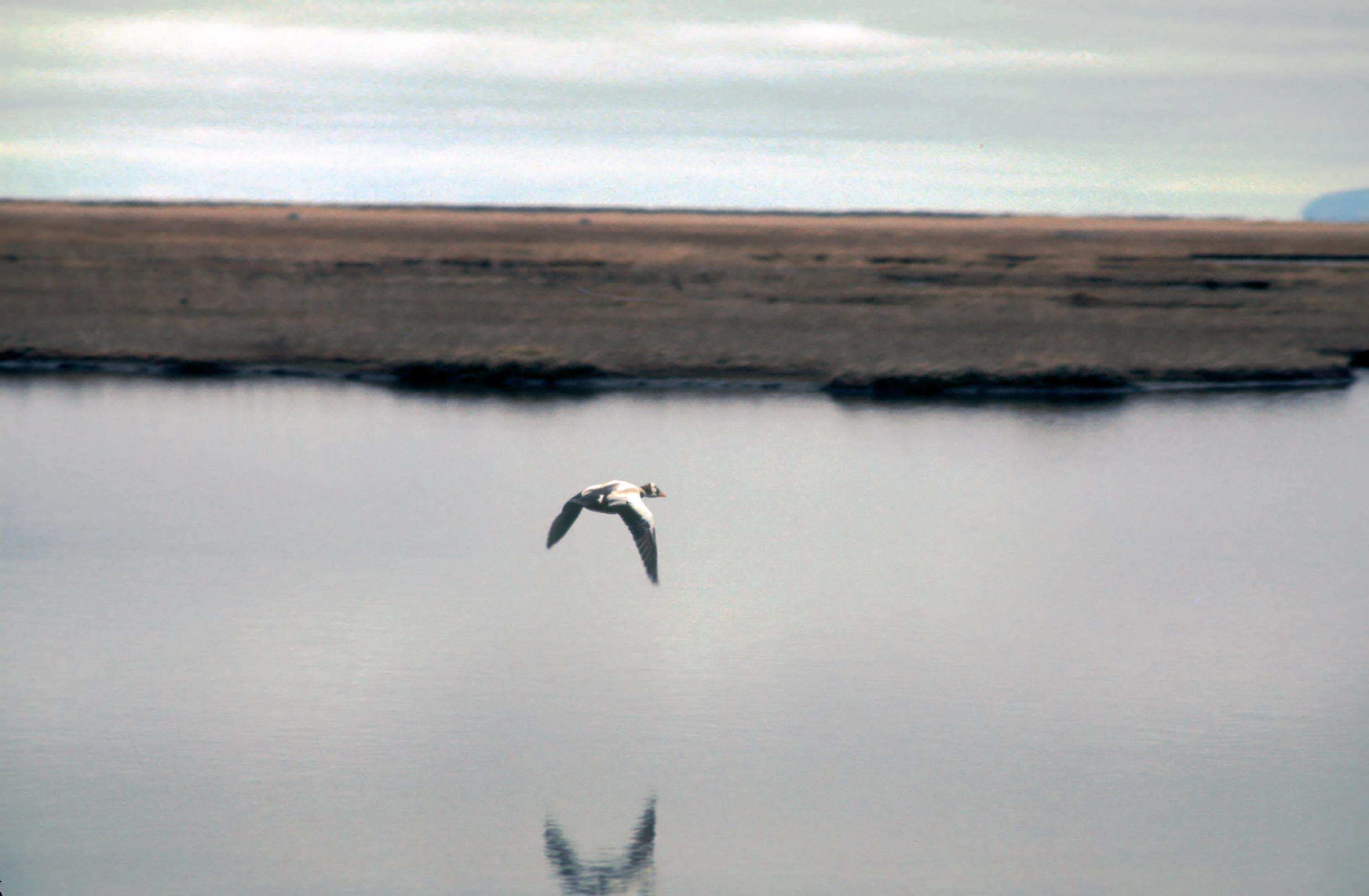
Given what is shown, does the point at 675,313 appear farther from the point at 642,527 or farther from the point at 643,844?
the point at 643,844

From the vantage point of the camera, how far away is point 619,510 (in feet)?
43.3

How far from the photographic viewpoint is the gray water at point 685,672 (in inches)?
408

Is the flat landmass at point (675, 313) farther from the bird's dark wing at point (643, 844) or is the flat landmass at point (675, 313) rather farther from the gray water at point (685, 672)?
the bird's dark wing at point (643, 844)

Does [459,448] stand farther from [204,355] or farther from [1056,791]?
[1056,791]

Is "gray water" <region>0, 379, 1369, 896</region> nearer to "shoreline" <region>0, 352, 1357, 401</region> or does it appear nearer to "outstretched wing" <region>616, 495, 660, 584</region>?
"outstretched wing" <region>616, 495, 660, 584</region>

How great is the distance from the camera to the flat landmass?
34.8 meters

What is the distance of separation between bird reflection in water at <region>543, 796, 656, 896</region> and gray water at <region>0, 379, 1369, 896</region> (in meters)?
0.03

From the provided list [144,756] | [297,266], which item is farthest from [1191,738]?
[297,266]

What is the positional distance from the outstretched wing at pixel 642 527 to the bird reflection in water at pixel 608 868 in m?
2.08

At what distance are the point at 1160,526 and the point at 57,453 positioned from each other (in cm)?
1513

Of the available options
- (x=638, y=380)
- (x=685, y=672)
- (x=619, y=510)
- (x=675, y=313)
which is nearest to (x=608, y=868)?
(x=619, y=510)

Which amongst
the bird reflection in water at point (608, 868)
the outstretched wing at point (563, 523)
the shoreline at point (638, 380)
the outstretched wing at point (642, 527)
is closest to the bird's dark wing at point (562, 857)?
the bird reflection in water at point (608, 868)

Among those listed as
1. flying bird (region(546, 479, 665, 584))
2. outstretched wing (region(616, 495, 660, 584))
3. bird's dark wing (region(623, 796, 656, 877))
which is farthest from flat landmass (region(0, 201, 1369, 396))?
bird's dark wing (region(623, 796, 656, 877))

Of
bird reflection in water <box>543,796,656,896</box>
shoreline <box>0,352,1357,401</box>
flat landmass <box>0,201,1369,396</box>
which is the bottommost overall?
bird reflection in water <box>543,796,656,896</box>
